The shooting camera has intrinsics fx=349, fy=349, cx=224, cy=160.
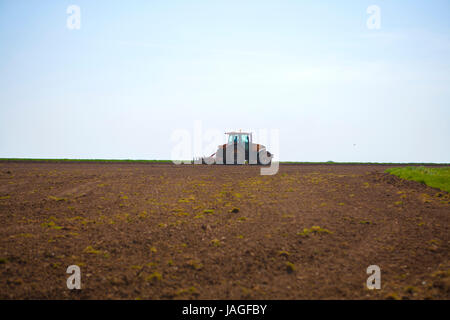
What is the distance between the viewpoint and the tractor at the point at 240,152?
3091 centimetres

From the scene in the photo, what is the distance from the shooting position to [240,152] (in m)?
30.9

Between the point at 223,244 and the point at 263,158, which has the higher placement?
the point at 263,158

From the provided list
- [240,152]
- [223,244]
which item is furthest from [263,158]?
[223,244]

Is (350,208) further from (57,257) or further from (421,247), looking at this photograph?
(57,257)

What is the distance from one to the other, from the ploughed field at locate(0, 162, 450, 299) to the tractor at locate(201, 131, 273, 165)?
17245mm

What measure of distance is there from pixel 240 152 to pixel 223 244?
925 inches

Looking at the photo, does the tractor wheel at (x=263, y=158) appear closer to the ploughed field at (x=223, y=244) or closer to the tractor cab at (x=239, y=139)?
the tractor cab at (x=239, y=139)

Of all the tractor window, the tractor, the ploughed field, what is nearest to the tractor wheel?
the tractor

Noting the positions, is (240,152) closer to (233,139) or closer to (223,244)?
(233,139)

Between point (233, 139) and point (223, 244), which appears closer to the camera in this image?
point (223, 244)

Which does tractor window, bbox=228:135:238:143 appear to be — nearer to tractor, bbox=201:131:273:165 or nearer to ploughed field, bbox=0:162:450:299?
tractor, bbox=201:131:273:165

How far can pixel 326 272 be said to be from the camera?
247 inches
